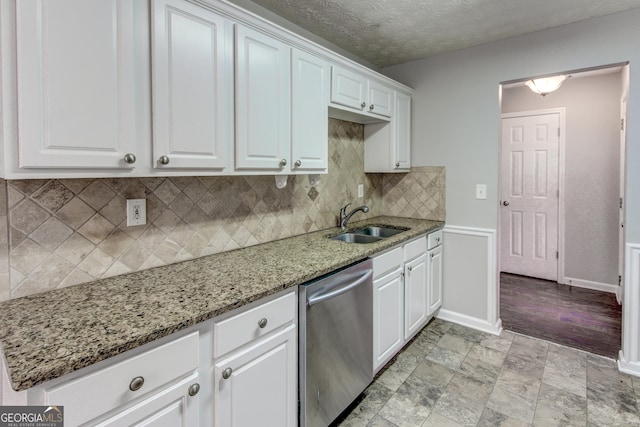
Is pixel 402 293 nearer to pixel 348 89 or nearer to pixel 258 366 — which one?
pixel 258 366

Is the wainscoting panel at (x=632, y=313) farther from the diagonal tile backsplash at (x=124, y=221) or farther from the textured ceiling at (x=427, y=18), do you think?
the diagonal tile backsplash at (x=124, y=221)

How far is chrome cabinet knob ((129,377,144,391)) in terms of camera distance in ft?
3.10

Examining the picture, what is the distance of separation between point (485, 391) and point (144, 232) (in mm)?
2206

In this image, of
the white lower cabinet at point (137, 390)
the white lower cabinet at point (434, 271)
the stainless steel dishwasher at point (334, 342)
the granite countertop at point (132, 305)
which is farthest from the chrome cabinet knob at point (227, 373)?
the white lower cabinet at point (434, 271)

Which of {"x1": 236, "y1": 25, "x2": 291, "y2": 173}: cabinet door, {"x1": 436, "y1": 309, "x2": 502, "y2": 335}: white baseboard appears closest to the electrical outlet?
{"x1": 236, "y1": 25, "x2": 291, "y2": 173}: cabinet door

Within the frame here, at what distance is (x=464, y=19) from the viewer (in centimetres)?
233

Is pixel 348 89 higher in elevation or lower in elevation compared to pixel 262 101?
higher

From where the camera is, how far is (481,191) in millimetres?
2896

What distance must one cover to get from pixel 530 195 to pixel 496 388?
295 cm

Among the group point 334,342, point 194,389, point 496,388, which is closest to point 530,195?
point 496,388

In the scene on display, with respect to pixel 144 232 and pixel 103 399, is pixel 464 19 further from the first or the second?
pixel 103 399

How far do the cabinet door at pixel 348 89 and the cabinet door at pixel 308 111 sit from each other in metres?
0.08

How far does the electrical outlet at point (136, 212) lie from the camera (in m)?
1.51

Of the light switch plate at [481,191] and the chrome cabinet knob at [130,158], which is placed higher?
the chrome cabinet knob at [130,158]
